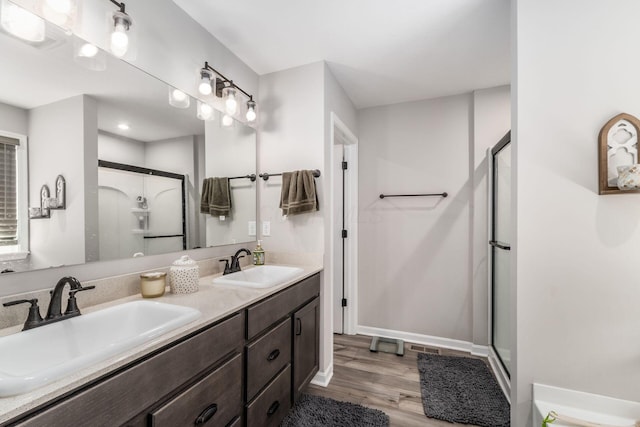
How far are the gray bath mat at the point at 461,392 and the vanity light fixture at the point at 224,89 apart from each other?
7.98 feet

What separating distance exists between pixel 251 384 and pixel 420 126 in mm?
2653

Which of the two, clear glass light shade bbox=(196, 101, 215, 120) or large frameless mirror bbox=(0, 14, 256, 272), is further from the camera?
clear glass light shade bbox=(196, 101, 215, 120)

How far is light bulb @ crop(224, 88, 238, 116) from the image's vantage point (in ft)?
6.17

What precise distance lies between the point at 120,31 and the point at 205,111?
0.60 meters

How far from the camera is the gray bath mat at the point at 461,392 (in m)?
1.70

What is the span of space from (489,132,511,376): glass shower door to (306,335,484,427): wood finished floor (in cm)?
51

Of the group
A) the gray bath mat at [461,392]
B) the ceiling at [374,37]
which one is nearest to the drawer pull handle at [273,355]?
the gray bath mat at [461,392]

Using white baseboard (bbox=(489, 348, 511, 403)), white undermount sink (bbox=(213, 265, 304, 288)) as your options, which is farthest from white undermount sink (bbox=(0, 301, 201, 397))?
white baseboard (bbox=(489, 348, 511, 403))

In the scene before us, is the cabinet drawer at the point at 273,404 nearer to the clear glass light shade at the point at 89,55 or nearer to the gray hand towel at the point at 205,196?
the gray hand towel at the point at 205,196

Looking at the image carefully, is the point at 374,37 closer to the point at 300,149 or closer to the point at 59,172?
the point at 300,149

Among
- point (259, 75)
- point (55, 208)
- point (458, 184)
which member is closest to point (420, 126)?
point (458, 184)

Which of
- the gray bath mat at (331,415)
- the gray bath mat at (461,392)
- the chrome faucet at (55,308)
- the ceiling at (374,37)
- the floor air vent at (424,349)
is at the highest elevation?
the ceiling at (374,37)

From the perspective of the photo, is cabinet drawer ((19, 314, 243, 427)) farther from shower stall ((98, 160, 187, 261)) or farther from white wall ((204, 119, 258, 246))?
white wall ((204, 119, 258, 246))

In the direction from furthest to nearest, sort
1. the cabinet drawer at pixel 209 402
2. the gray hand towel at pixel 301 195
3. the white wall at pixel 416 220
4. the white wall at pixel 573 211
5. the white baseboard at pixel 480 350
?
the white wall at pixel 416 220, the white baseboard at pixel 480 350, the gray hand towel at pixel 301 195, the white wall at pixel 573 211, the cabinet drawer at pixel 209 402
